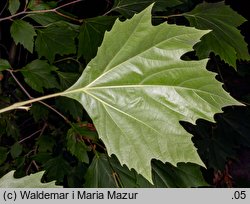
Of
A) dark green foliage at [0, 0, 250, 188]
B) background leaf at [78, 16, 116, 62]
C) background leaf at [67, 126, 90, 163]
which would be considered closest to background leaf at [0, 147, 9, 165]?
dark green foliage at [0, 0, 250, 188]

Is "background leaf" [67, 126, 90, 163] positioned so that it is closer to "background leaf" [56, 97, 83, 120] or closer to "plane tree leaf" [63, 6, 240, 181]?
"background leaf" [56, 97, 83, 120]

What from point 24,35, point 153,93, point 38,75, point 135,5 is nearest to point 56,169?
point 38,75

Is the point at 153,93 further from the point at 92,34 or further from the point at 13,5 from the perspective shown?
the point at 13,5

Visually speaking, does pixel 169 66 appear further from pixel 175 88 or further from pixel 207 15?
pixel 207 15

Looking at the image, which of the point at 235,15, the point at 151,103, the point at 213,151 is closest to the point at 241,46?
the point at 235,15

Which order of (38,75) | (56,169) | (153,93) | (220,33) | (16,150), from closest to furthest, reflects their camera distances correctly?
(153,93), (220,33), (38,75), (56,169), (16,150)
